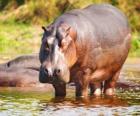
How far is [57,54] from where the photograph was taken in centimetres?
882

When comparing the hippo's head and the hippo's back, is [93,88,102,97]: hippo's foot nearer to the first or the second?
the hippo's back

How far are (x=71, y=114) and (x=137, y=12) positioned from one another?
12.6 m

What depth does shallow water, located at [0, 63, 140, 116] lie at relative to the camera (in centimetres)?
837

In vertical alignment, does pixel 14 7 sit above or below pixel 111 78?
above

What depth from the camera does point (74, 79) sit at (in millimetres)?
9617

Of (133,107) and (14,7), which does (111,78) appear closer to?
(133,107)

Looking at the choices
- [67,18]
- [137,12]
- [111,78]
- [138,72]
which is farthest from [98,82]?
[137,12]

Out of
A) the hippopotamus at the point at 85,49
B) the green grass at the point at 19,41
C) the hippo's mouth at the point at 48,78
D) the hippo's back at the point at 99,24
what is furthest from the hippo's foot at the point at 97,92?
the green grass at the point at 19,41

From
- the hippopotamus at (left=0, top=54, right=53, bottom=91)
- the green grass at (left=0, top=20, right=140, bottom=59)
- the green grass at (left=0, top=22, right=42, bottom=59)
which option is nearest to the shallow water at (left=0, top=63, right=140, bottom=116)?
the hippopotamus at (left=0, top=54, right=53, bottom=91)

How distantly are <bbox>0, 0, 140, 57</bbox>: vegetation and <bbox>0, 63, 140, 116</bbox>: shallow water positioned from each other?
788cm

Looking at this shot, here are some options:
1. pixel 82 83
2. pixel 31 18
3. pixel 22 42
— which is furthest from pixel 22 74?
pixel 31 18

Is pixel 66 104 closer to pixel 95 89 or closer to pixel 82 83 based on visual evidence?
pixel 82 83

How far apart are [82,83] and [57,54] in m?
0.97

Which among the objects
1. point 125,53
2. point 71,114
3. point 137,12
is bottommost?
point 71,114
